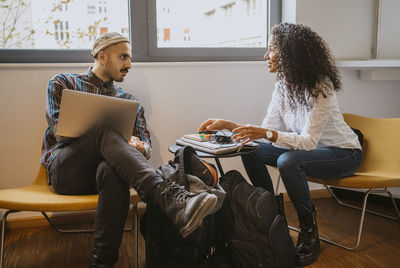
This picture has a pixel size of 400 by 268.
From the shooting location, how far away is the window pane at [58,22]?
241 centimetres

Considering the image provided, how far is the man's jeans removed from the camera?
1612mm

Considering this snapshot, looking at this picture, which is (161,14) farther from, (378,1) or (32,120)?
(378,1)

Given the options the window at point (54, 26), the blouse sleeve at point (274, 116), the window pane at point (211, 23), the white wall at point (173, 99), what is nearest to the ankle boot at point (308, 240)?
the blouse sleeve at point (274, 116)

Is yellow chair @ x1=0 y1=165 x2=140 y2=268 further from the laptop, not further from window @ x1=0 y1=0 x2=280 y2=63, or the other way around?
window @ x1=0 y1=0 x2=280 y2=63

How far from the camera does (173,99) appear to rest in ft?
8.54

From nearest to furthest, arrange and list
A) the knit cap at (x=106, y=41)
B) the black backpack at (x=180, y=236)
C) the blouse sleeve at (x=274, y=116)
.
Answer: the black backpack at (x=180, y=236)
the knit cap at (x=106, y=41)
the blouse sleeve at (x=274, y=116)

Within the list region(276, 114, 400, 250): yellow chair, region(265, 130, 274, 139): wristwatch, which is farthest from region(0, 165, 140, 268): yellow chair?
region(276, 114, 400, 250): yellow chair

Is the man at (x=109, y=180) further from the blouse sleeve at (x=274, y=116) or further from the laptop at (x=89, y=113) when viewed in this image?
the blouse sleeve at (x=274, y=116)

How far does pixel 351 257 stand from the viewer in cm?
198

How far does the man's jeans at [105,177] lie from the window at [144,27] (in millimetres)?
890

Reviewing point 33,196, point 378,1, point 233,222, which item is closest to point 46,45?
point 33,196

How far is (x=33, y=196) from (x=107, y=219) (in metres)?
0.39

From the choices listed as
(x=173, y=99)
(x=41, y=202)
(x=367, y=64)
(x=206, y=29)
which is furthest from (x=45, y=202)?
(x=367, y=64)

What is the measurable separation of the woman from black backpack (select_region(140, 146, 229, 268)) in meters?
0.29
